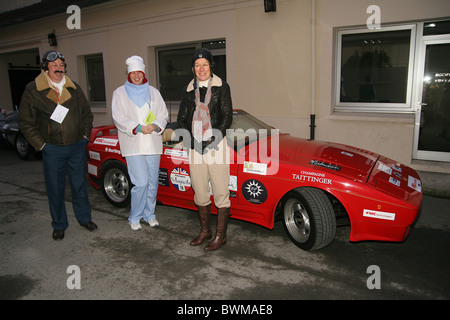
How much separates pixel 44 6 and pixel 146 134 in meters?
10.4

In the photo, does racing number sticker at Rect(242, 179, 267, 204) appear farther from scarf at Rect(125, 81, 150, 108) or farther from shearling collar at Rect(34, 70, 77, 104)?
shearling collar at Rect(34, 70, 77, 104)

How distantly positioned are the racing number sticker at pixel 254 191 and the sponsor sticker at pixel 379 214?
970 mm

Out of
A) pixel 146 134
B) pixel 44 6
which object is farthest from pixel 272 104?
pixel 44 6

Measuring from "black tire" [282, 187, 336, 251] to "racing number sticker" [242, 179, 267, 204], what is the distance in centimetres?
23

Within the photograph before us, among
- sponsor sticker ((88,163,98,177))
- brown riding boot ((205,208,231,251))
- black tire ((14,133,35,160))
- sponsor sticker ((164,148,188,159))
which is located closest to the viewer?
brown riding boot ((205,208,231,251))

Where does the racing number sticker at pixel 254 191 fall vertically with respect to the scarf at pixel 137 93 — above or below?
below

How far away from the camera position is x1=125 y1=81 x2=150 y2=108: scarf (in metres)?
3.74

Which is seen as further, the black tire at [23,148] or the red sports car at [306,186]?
the black tire at [23,148]

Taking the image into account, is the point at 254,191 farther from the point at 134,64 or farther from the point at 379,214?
the point at 134,64

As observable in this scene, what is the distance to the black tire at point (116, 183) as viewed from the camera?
182 inches

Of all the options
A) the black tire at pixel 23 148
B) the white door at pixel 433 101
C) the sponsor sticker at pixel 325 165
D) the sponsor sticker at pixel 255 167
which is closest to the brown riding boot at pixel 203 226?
the sponsor sticker at pixel 255 167

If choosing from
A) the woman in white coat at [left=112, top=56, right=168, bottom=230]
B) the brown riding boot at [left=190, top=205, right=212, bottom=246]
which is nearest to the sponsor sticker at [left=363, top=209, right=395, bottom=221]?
the brown riding boot at [left=190, top=205, right=212, bottom=246]

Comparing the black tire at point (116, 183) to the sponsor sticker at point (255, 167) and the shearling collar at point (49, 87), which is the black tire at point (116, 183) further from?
the sponsor sticker at point (255, 167)
